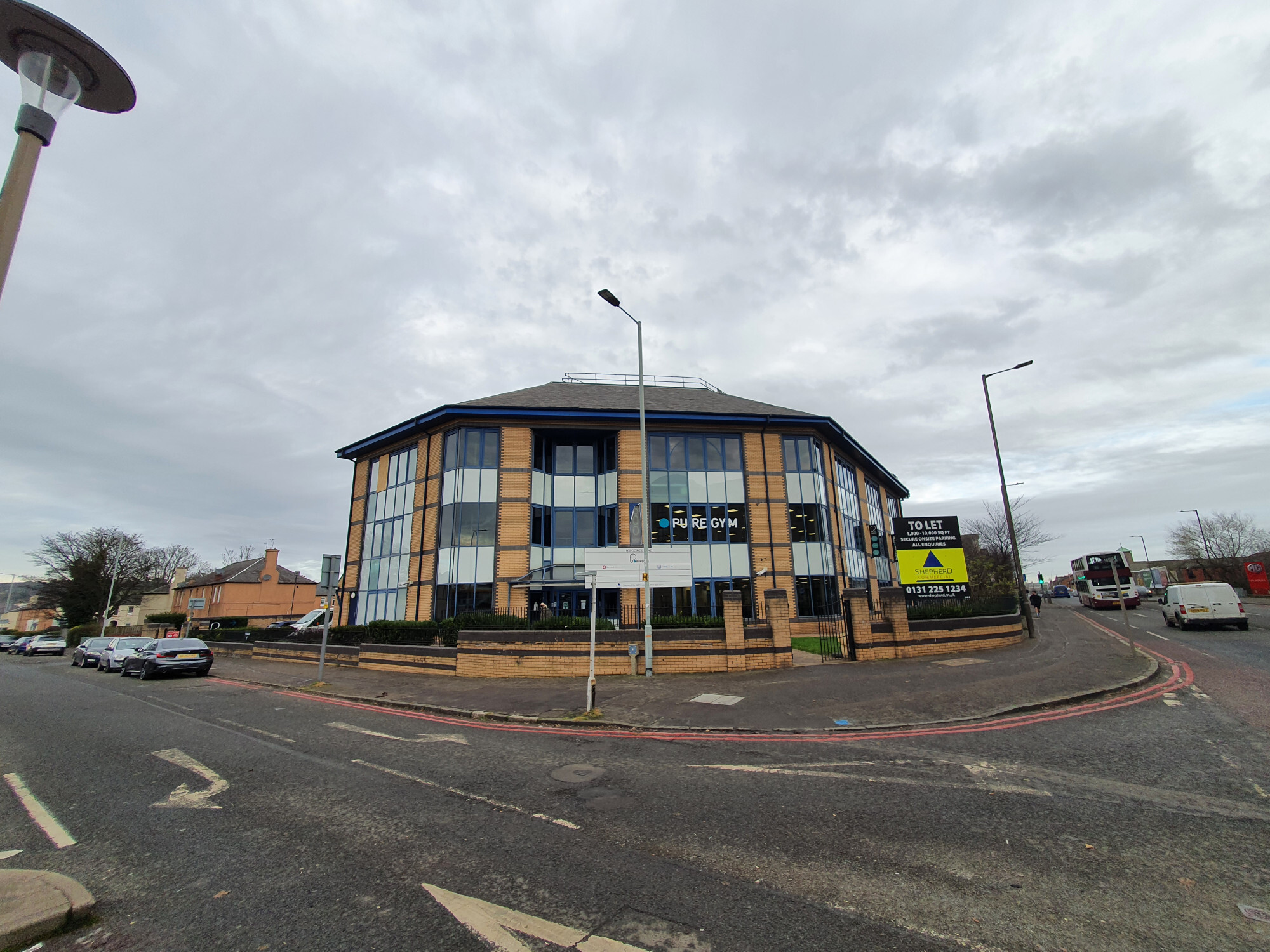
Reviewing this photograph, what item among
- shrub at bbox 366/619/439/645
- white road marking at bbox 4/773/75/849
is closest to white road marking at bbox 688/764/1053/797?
white road marking at bbox 4/773/75/849

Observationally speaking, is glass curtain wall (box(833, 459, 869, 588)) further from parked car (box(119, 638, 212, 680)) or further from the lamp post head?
the lamp post head

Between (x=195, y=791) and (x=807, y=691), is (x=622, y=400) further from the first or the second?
(x=195, y=791)

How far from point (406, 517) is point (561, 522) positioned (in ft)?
25.7


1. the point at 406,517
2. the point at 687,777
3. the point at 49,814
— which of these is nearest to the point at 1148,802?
the point at 687,777

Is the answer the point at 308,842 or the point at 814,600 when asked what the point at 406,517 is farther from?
the point at 308,842

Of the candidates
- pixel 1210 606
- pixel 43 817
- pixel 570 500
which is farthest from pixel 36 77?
pixel 1210 606

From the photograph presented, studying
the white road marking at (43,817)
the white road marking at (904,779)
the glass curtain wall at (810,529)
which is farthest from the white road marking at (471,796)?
the glass curtain wall at (810,529)

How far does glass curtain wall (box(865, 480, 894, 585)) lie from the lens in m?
34.4

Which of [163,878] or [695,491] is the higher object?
[695,491]

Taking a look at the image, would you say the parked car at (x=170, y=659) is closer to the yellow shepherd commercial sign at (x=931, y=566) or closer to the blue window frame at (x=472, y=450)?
the blue window frame at (x=472, y=450)

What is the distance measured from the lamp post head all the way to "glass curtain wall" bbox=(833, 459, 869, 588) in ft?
95.4

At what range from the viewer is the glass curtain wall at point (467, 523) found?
22.9 meters

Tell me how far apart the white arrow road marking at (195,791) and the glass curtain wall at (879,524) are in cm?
3281

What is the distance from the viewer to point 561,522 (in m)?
25.1
